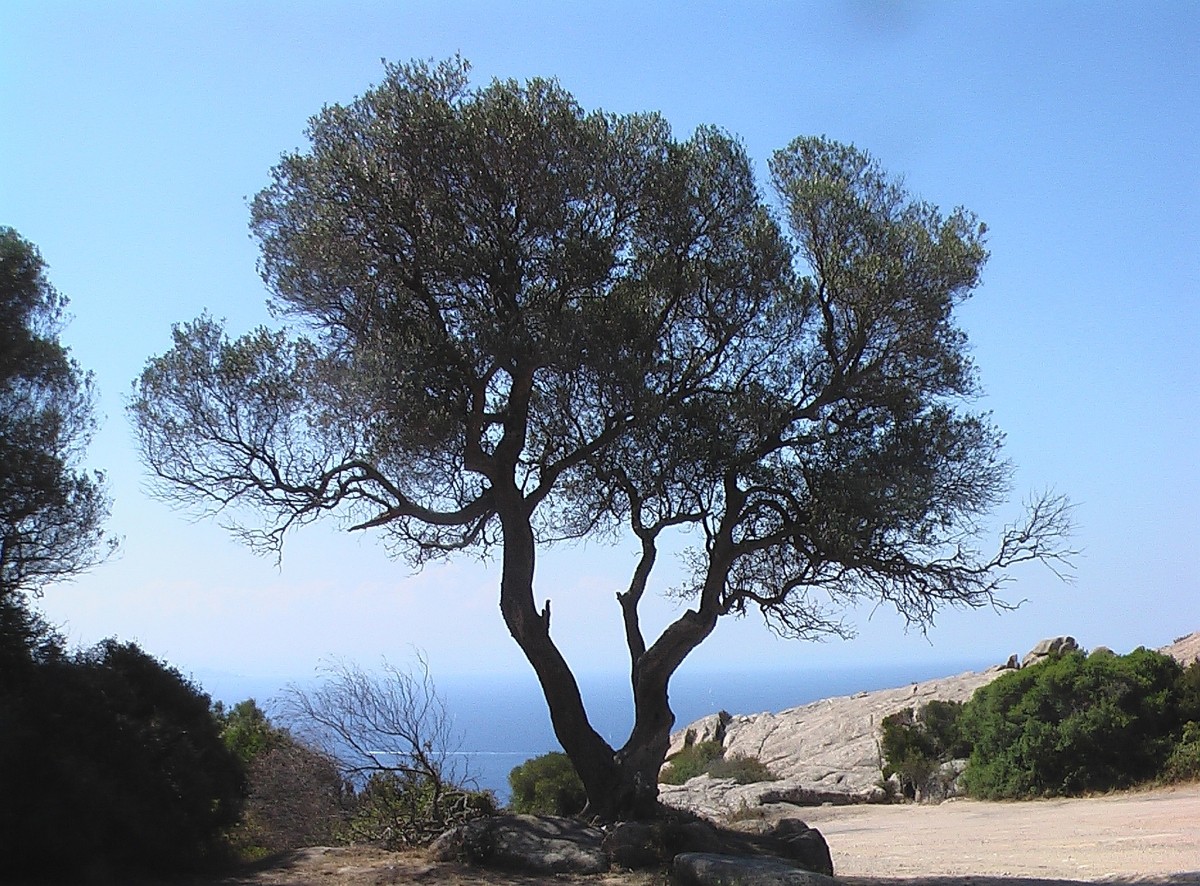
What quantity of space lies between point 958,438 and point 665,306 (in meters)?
3.99

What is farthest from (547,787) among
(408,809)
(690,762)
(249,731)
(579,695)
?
(690,762)

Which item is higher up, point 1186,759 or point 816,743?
point 816,743

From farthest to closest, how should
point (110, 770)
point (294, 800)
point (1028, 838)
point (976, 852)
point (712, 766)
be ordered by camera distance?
point (712, 766)
point (1028, 838)
point (976, 852)
point (294, 800)
point (110, 770)

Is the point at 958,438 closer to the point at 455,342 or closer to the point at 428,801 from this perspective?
the point at 455,342

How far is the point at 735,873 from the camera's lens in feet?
34.2

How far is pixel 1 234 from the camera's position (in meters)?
13.7

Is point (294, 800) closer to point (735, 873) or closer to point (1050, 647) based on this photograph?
point (735, 873)

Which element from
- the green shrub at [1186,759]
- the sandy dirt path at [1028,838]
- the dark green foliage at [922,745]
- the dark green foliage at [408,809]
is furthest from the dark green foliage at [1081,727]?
the dark green foliage at [408,809]

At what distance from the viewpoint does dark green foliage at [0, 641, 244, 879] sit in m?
10.4

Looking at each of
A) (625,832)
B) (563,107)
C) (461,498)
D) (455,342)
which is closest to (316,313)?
(455,342)

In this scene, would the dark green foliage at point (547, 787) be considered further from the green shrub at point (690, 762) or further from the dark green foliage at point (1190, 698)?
the dark green foliage at point (1190, 698)

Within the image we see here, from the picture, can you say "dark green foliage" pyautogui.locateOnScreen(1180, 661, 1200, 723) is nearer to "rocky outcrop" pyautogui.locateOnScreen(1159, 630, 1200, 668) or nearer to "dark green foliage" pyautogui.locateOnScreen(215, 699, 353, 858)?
"rocky outcrop" pyautogui.locateOnScreen(1159, 630, 1200, 668)

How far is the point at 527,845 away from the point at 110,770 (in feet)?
14.3

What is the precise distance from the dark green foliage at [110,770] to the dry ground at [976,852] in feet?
3.01
